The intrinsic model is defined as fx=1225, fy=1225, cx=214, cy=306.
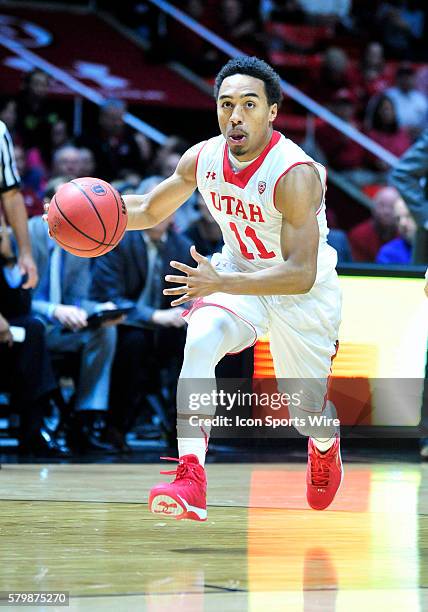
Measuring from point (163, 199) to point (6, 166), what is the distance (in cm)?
198

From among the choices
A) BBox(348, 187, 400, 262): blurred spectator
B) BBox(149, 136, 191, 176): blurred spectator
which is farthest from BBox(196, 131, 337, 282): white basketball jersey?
BBox(149, 136, 191, 176): blurred spectator

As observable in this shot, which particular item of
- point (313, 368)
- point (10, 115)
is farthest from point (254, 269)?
point (10, 115)

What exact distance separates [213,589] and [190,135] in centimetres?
1050

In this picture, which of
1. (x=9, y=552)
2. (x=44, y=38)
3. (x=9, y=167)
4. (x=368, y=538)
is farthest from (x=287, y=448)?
(x=44, y=38)

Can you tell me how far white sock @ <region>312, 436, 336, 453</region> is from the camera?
5.22 metres

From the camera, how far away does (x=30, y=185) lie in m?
10.2

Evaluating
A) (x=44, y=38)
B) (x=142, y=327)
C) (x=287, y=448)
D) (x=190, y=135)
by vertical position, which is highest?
(x=44, y=38)

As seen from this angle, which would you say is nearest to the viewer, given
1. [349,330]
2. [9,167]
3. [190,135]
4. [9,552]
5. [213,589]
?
[213,589]

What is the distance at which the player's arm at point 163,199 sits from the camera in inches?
201

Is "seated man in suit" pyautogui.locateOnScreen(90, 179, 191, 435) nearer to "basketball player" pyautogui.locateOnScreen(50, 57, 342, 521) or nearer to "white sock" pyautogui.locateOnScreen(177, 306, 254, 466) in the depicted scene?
"basketball player" pyautogui.locateOnScreen(50, 57, 342, 521)

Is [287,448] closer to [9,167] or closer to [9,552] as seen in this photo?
[9,167]

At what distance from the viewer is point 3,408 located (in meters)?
7.71

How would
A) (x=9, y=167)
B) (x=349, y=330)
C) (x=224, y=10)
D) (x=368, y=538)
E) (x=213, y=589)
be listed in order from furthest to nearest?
(x=224, y=10) < (x=349, y=330) < (x=9, y=167) < (x=368, y=538) < (x=213, y=589)

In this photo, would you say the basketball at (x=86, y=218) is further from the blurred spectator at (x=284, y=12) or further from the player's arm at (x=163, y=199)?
the blurred spectator at (x=284, y=12)
